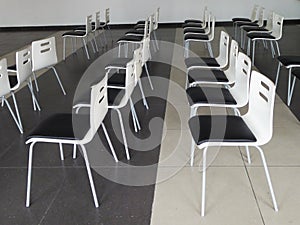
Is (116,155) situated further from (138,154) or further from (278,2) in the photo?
(278,2)

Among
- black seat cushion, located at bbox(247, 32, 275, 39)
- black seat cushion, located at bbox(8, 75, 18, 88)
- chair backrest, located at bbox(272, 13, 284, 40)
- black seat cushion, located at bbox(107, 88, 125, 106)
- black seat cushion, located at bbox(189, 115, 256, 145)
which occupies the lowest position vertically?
black seat cushion, located at bbox(8, 75, 18, 88)

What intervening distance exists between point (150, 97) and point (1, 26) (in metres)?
8.40

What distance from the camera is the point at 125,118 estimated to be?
3938 millimetres

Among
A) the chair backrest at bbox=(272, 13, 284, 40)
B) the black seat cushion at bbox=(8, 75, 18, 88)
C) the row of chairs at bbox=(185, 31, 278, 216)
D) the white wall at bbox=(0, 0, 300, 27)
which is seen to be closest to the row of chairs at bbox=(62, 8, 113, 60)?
the white wall at bbox=(0, 0, 300, 27)

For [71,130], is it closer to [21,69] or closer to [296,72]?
[21,69]

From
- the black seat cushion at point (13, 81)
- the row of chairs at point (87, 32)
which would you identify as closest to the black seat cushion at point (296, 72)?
the black seat cushion at point (13, 81)

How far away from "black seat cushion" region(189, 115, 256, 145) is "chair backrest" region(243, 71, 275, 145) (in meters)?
0.06

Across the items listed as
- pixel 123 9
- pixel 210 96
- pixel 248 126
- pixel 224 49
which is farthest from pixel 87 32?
pixel 248 126

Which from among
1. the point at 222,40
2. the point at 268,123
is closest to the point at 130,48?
the point at 222,40

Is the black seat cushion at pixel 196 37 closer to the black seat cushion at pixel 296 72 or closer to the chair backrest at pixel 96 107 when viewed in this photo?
the black seat cushion at pixel 296 72

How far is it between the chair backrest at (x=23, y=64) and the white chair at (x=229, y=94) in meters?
1.73

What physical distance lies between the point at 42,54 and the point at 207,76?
6.42 feet

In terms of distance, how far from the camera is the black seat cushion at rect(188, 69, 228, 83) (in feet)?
11.7

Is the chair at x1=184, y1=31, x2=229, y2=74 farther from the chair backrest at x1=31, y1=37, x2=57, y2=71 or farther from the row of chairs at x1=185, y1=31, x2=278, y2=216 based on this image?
the chair backrest at x1=31, y1=37, x2=57, y2=71
